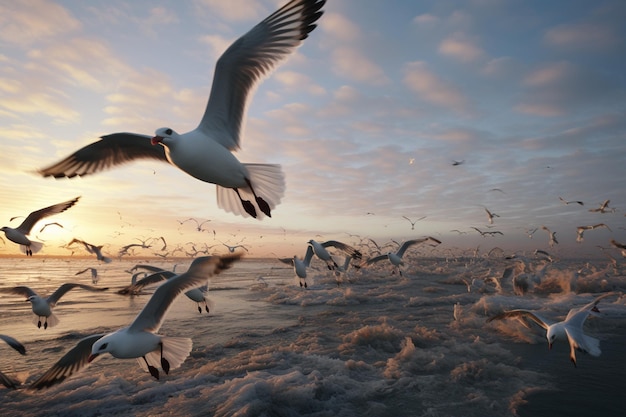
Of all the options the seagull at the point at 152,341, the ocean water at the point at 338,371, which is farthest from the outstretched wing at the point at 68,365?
the ocean water at the point at 338,371

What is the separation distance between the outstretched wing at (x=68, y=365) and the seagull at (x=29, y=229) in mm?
4680

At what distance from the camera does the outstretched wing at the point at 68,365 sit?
5418mm

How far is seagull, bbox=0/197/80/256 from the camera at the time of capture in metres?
9.34

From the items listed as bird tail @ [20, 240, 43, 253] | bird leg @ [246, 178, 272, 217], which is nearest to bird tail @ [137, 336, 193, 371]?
bird leg @ [246, 178, 272, 217]

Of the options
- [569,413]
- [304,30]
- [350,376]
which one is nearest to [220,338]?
[350,376]

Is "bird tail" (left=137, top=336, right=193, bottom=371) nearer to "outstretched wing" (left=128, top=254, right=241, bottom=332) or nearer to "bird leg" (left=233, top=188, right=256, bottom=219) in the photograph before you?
"outstretched wing" (left=128, top=254, right=241, bottom=332)

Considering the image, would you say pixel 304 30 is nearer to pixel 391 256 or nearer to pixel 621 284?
pixel 391 256

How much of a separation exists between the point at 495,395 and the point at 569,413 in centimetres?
118

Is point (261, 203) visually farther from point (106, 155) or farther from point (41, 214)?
point (41, 214)

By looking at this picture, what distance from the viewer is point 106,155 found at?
5.68m

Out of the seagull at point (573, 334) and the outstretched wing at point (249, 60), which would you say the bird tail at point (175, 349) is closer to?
the outstretched wing at point (249, 60)

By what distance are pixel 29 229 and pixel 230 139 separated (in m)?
8.96

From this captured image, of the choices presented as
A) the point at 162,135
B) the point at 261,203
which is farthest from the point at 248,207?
the point at 162,135

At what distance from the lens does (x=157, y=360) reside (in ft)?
18.7
